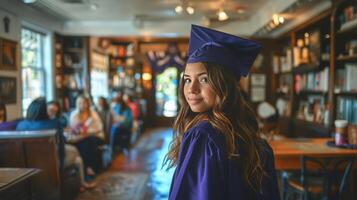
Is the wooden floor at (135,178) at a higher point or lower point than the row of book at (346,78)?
lower

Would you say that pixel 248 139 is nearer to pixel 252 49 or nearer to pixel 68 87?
pixel 252 49

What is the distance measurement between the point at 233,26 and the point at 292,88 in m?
1.75

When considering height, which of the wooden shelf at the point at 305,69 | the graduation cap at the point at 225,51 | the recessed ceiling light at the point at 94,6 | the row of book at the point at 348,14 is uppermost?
the recessed ceiling light at the point at 94,6

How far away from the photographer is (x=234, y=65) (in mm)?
988

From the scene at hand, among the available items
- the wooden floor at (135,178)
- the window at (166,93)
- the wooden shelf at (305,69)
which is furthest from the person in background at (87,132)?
the window at (166,93)

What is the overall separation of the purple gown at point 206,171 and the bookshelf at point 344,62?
3136 millimetres

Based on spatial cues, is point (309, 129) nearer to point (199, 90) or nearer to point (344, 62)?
point (344, 62)

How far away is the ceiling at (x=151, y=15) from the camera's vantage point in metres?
5.03

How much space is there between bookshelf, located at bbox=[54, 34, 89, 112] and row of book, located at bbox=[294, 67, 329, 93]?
418 centimetres

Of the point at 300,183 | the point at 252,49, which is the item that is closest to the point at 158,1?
the point at 300,183

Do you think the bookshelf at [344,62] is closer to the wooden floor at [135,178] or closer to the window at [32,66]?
the wooden floor at [135,178]

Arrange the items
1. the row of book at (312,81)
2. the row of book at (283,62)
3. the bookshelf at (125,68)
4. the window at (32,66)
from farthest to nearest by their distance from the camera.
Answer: the bookshelf at (125,68) → the row of book at (283,62) → the window at (32,66) → the row of book at (312,81)

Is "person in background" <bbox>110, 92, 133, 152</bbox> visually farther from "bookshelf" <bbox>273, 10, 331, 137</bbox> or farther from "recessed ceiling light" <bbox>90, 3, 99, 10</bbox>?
"bookshelf" <bbox>273, 10, 331, 137</bbox>

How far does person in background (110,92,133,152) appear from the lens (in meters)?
5.81
